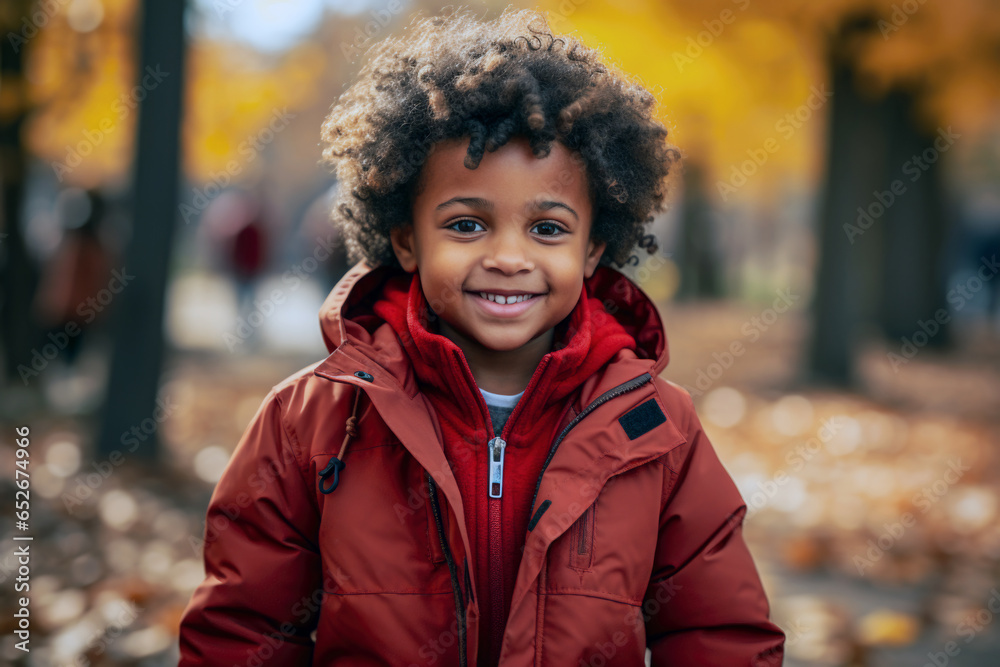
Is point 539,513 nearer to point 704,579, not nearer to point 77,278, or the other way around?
point 704,579

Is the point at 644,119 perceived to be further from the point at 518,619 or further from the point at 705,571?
the point at 518,619

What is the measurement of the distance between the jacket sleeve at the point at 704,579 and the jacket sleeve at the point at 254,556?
2.77 ft

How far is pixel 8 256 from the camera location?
802 cm

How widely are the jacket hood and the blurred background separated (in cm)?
64

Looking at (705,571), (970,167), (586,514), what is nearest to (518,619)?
(586,514)

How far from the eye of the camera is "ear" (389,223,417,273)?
219cm

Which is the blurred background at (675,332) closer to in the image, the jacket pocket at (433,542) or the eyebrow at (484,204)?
the eyebrow at (484,204)

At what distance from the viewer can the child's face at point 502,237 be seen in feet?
6.32

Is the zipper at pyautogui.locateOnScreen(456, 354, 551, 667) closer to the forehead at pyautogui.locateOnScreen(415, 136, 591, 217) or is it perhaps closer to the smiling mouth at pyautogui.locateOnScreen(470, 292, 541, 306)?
the smiling mouth at pyautogui.locateOnScreen(470, 292, 541, 306)

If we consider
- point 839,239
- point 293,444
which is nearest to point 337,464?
point 293,444

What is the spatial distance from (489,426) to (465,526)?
0.84 ft

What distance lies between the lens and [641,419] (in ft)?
6.32

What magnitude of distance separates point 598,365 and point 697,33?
6.94 meters

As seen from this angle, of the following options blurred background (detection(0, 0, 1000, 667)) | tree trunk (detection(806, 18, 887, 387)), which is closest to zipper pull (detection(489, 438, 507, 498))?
blurred background (detection(0, 0, 1000, 667))
